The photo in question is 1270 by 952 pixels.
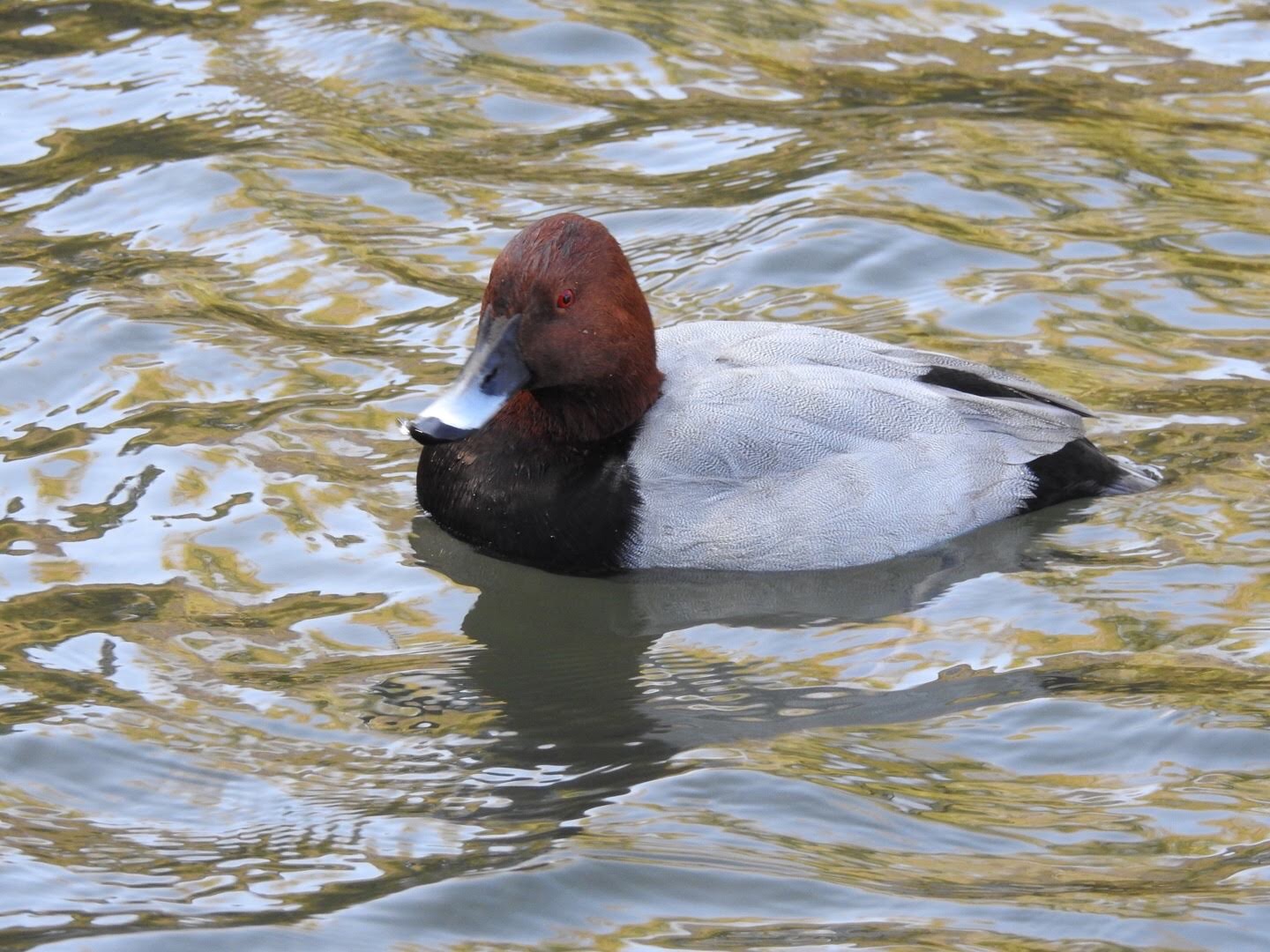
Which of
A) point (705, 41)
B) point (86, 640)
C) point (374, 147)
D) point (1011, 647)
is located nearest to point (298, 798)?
point (86, 640)

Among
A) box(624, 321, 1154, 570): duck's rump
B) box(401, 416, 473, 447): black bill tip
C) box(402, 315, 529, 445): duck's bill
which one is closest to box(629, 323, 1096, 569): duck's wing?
box(624, 321, 1154, 570): duck's rump

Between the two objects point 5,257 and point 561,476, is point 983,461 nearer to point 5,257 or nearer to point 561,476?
point 561,476

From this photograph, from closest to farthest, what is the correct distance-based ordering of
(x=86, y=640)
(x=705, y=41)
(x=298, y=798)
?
(x=298, y=798)
(x=86, y=640)
(x=705, y=41)

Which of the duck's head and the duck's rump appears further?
the duck's rump

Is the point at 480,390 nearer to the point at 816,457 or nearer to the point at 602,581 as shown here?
the point at 602,581

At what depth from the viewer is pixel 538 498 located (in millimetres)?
6055

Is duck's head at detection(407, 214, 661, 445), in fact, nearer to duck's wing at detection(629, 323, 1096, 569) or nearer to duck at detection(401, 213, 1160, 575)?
duck at detection(401, 213, 1160, 575)

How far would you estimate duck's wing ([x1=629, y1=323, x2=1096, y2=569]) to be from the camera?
19.5 ft

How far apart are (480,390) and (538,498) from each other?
469 mm

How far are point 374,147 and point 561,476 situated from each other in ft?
11.5

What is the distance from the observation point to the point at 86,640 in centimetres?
538

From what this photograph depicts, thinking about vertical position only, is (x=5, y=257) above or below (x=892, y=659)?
above

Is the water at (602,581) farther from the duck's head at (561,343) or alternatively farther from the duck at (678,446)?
the duck's head at (561,343)

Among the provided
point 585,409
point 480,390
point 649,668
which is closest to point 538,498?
point 585,409
